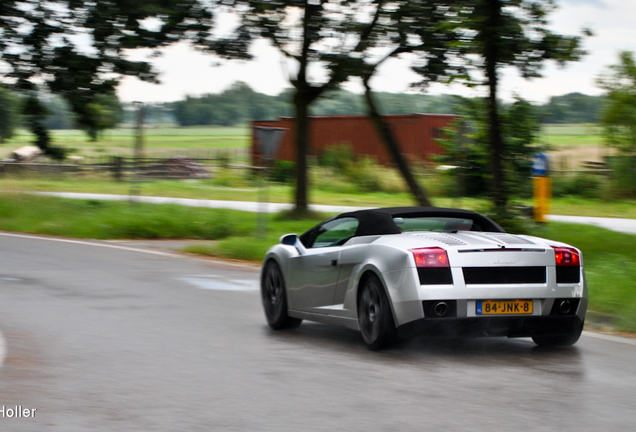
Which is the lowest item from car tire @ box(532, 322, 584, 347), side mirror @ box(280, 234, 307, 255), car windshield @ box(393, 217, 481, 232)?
car tire @ box(532, 322, 584, 347)

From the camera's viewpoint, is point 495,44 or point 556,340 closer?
point 556,340

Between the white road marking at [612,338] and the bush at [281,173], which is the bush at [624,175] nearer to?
the bush at [281,173]

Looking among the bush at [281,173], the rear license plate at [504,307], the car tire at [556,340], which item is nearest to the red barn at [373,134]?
the bush at [281,173]

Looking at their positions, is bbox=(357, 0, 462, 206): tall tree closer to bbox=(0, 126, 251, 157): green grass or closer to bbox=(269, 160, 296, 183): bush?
bbox=(269, 160, 296, 183): bush

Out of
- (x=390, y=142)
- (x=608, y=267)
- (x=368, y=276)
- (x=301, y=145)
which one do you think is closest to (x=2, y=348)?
(x=368, y=276)

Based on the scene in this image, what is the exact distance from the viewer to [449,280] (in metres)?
7.12

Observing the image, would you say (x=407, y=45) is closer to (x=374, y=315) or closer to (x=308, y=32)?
(x=308, y=32)

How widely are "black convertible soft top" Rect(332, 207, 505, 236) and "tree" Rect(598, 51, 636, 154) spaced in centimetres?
2891

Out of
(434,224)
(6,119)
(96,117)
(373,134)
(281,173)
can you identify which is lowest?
(281,173)

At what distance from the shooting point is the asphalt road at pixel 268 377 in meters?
5.42

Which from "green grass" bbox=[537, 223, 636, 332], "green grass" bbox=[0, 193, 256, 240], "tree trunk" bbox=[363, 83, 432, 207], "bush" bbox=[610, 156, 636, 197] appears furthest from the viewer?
"bush" bbox=[610, 156, 636, 197]

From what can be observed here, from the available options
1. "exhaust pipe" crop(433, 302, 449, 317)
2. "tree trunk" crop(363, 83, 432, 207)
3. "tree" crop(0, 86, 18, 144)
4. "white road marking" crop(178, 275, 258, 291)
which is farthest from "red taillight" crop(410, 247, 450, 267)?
"tree" crop(0, 86, 18, 144)

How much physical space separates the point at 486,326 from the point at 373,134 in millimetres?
43591

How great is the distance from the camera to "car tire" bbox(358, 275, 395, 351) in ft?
24.1
